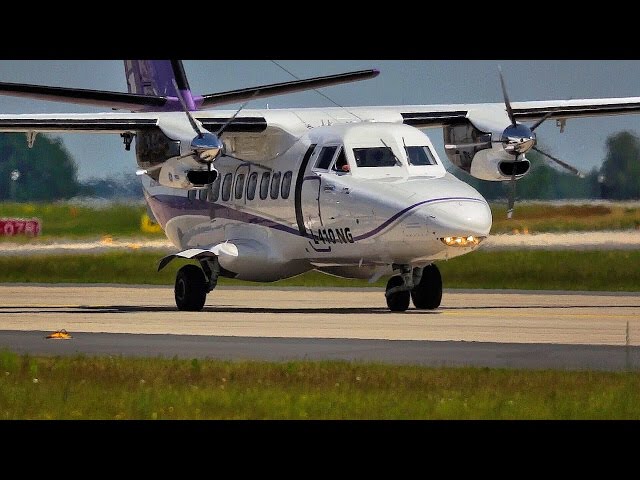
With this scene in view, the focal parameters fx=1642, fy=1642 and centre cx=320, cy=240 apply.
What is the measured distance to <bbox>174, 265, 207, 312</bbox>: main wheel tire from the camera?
2816 cm

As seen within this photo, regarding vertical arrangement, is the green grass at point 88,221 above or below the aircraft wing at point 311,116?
below

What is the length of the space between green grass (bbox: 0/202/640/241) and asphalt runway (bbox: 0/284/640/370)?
22.8ft

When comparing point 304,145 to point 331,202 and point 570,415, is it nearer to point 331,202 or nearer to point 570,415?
point 331,202

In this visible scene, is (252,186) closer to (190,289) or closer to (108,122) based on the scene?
(190,289)

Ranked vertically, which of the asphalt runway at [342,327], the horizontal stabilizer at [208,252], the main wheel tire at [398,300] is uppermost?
the horizontal stabilizer at [208,252]

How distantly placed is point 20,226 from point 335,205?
18202 millimetres

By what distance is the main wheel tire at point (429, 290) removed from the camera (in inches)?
1086

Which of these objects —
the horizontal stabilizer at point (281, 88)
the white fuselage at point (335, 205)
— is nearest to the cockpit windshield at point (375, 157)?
the white fuselage at point (335, 205)

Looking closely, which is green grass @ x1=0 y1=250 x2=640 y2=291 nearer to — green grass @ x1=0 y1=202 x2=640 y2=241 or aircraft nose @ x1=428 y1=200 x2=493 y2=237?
green grass @ x1=0 y1=202 x2=640 y2=241

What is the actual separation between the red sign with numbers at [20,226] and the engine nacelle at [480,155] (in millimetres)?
15449

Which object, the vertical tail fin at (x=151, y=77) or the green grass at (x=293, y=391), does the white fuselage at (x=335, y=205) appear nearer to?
the vertical tail fin at (x=151, y=77)
